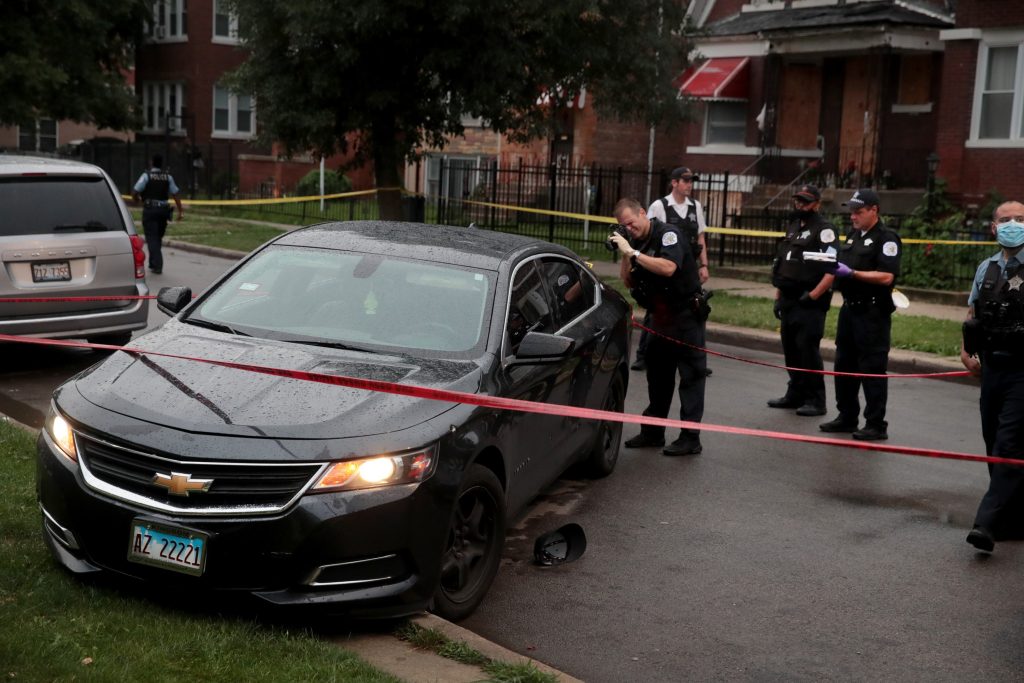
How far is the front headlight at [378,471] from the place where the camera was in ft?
15.3

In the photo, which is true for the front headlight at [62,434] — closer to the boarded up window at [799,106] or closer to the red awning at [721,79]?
the red awning at [721,79]

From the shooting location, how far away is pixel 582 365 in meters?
7.06

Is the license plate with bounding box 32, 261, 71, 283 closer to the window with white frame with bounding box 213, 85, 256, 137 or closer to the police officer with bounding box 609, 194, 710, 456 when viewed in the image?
the police officer with bounding box 609, 194, 710, 456

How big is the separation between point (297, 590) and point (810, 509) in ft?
12.4

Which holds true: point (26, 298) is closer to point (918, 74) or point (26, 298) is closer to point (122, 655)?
point (122, 655)

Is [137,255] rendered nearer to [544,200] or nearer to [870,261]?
[870,261]

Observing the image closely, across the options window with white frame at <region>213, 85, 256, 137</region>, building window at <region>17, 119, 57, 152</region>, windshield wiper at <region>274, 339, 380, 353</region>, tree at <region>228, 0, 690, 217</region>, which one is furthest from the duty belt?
building window at <region>17, 119, 57, 152</region>

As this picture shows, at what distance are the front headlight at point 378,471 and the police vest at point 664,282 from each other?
393 centimetres

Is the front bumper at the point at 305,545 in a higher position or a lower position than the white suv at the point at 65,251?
lower

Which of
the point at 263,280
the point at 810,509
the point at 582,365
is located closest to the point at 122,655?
the point at 263,280

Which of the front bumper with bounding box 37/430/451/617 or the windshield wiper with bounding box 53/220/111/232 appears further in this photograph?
the windshield wiper with bounding box 53/220/111/232

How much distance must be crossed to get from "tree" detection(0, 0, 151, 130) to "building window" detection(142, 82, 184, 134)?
1.50m

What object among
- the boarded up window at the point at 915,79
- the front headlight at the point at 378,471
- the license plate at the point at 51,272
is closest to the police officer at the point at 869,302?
the front headlight at the point at 378,471

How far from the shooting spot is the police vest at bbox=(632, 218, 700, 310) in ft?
27.8
